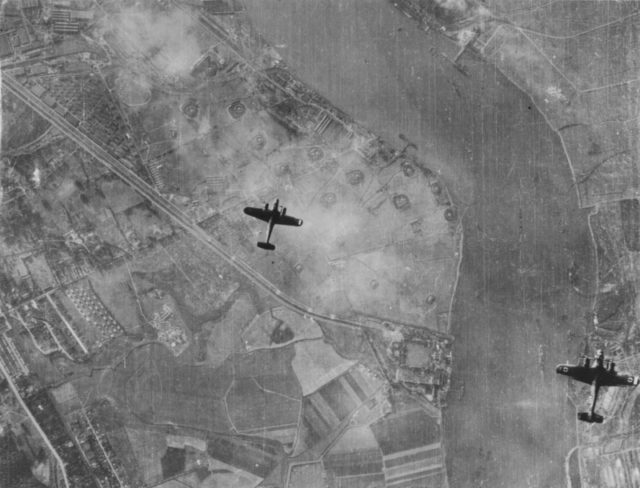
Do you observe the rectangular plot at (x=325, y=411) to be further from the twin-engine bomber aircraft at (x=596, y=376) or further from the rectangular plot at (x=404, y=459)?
the twin-engine bomber aircraft at (x=596, y=376)

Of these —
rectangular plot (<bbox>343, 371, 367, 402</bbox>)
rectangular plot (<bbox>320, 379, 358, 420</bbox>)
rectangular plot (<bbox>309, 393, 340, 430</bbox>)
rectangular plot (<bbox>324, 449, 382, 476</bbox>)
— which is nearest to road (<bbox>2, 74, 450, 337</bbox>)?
rectangular plot (<bbox>343, 371, 367, 402</bbox>)

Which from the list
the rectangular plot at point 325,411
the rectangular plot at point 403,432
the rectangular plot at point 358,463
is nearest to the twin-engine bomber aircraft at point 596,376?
the rectangular plot at point 403,432

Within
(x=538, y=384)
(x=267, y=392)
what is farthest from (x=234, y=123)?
(x=538, y=384)

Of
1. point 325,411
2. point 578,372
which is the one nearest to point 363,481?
point 325,411

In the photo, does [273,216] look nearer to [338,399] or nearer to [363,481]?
[338,399]

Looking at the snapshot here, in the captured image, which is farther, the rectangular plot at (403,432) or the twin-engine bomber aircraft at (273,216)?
the rectangular plot at (403,432)
